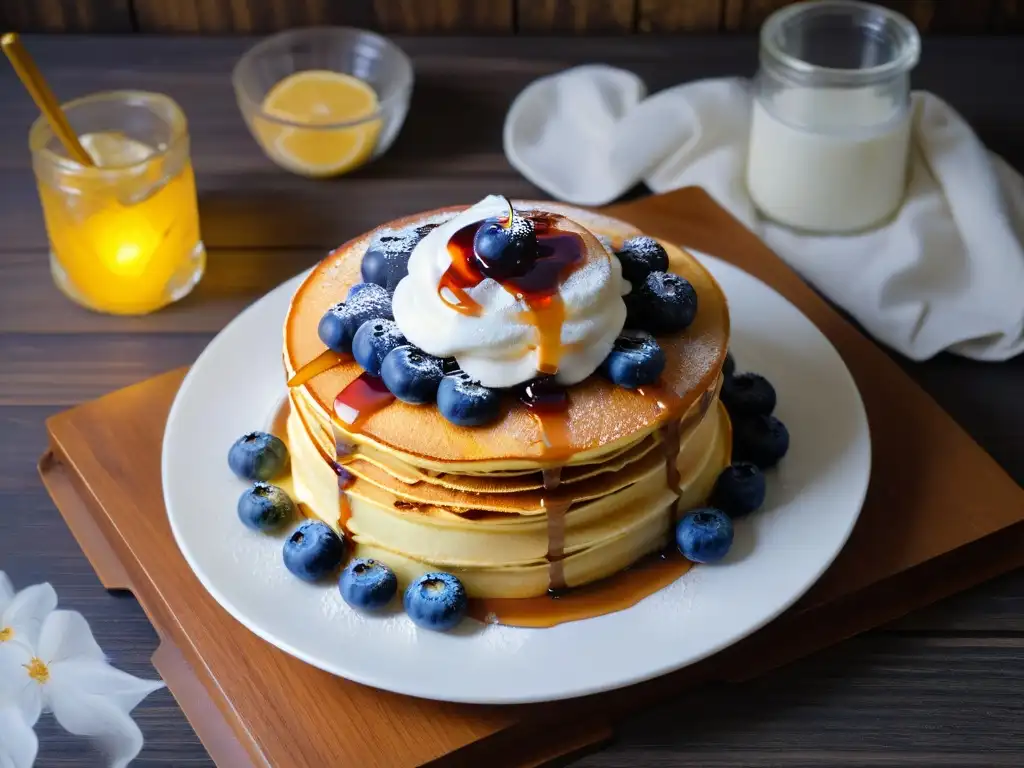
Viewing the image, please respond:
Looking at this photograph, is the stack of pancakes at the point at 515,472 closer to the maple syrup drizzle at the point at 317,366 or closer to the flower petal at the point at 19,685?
the maple syrup drizzle at the point at 317,366

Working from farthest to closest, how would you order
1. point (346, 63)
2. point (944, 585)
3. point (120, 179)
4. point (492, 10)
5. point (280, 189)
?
point (492, 10), point (346, 63), point (280, 189), point (120, 179), point (944, 585)

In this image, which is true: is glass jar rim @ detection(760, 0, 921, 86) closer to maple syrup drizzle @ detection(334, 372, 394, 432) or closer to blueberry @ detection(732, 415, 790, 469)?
blueberry @ detection(732, 415, 790, 469)

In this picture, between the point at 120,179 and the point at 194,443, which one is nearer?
the point at 194,443

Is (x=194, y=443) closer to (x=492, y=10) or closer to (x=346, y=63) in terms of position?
(x=346, y=63)

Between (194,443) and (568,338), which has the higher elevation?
(568,338)

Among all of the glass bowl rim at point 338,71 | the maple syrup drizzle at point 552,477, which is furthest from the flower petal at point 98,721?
the glass bowl rim at point 338,71

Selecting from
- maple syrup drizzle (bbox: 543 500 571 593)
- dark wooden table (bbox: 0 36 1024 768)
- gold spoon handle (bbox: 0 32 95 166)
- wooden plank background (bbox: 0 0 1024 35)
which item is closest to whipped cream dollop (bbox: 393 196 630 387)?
Result: maple syrup drizzle (bbox: 543 500 571 593)

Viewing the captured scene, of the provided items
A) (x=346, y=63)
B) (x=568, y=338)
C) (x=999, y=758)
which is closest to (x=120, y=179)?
(x=346, y=63)
